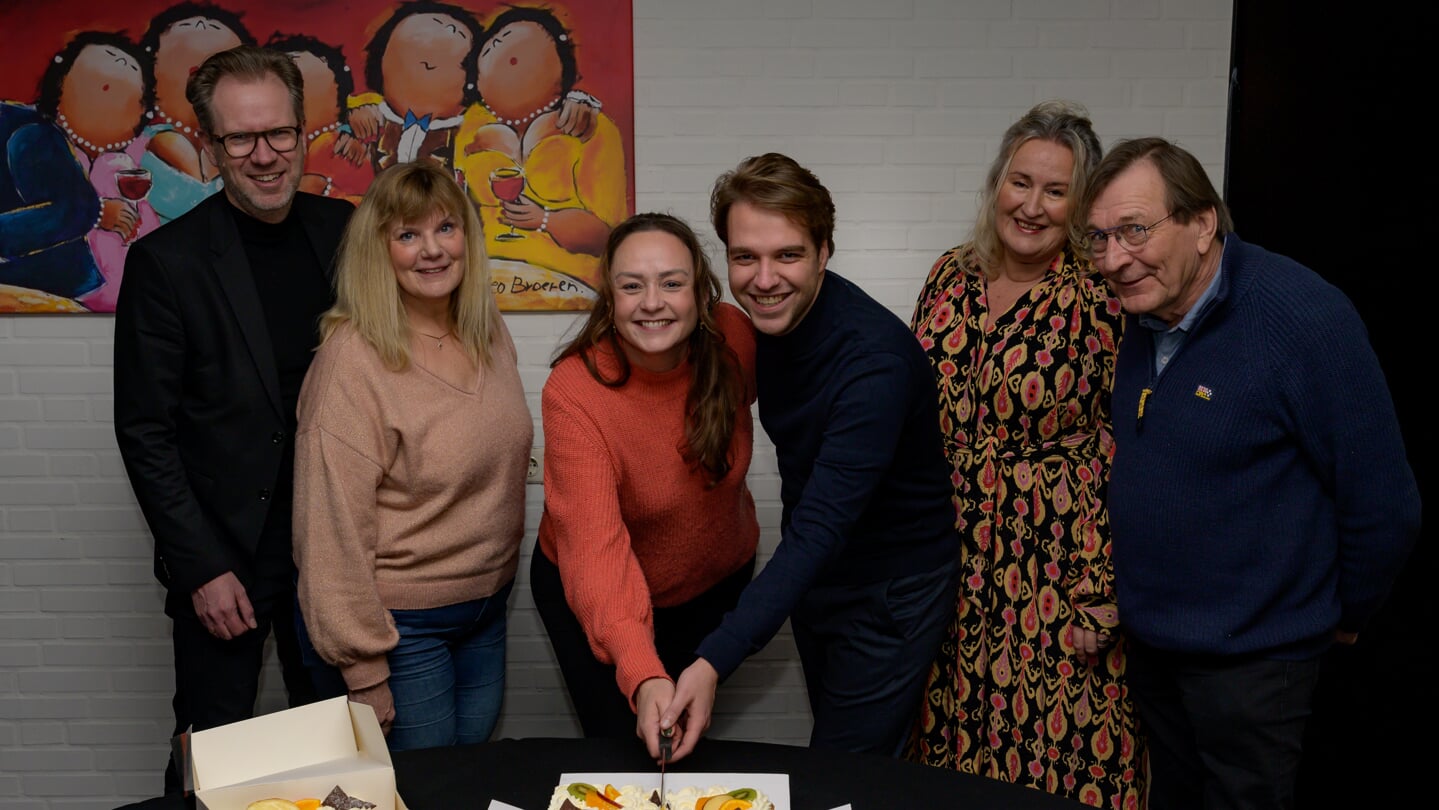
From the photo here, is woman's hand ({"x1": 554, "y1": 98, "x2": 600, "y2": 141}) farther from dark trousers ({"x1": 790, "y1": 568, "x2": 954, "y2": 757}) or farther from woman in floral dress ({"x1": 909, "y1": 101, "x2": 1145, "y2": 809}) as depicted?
dark trousers ({"x1": 790, "y1": 568, "x2": 954, "y2": 757})

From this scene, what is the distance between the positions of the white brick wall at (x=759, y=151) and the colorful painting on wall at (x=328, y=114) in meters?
0.13

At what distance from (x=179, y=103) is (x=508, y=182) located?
888 millimetres

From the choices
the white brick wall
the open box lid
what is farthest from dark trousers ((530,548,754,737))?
the white brick wall

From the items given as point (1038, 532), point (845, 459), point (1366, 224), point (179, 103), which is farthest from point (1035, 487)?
point (179, 103)

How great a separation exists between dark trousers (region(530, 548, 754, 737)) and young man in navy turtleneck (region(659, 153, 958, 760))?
0.18 metres

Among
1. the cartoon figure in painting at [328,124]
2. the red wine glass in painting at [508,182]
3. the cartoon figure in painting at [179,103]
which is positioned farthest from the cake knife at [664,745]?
the cartoon figure in painting at [179,103]

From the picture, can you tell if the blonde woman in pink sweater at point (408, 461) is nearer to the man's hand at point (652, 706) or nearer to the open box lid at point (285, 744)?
the open box lid at point (285, 744)

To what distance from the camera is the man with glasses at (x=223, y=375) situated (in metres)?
2.11

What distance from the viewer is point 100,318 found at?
300 centimetres

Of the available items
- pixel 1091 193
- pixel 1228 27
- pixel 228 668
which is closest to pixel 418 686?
pixel 228 668

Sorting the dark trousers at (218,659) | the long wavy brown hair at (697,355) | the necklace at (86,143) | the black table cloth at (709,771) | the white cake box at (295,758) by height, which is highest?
the necklace at (86,143)

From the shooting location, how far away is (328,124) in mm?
2938

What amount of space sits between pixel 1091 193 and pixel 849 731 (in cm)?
105

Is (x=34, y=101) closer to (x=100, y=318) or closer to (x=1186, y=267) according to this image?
(x=100, y=318)
